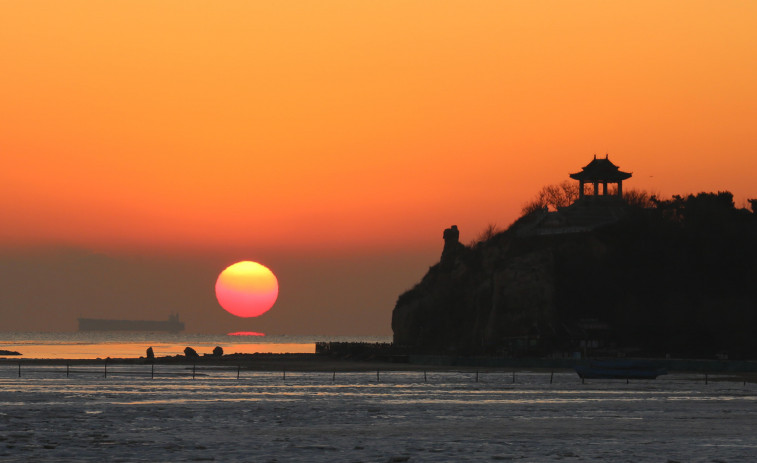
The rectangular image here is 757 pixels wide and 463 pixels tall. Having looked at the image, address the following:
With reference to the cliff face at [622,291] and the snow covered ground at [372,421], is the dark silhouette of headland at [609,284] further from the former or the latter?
the snow covered ground at [372,421]

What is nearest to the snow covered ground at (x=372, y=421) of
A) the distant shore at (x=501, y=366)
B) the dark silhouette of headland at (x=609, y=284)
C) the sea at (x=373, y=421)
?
the sea at (x=373, y=421)

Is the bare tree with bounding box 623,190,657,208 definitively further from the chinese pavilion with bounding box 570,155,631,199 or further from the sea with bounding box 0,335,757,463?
the sea with bounding box 0,335,757,463

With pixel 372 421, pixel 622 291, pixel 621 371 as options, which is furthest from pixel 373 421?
pixel 622 291

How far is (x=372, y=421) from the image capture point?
1762 inches

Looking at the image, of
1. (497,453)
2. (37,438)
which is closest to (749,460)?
(497,453)

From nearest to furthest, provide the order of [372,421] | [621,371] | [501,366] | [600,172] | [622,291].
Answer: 1. [372,421]
2. [621,371]
3. [501,366]
4. [622,291]
5. [600,172]

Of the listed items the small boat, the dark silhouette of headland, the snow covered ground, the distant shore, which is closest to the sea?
the snow covered ground

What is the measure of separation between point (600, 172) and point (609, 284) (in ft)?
75.5

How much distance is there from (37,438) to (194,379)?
4633cm

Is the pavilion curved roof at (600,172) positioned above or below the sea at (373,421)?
above

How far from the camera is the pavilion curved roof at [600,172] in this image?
145375 mm

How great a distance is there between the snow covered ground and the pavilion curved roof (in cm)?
7179

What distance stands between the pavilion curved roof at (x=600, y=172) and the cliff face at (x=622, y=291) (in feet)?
27.6

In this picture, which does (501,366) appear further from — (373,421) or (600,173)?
(373,421)
